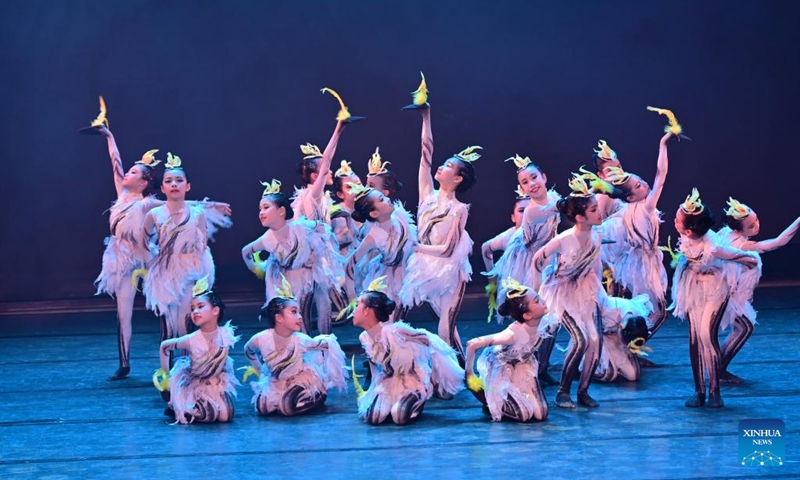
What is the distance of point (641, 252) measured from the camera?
663 centimetres

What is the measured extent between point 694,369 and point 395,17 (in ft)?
14.5

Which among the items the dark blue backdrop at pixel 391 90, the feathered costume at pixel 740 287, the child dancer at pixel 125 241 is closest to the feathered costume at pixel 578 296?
the feathered costume at pixel 740 287

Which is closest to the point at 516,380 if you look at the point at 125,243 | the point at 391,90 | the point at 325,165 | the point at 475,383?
the point at 475,383

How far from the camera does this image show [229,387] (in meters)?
5.66

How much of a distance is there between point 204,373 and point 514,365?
139cm

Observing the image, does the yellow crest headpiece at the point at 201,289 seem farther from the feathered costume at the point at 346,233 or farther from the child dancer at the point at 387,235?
the feathered costume at the point at 346,233

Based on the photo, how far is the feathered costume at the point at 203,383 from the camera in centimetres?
560

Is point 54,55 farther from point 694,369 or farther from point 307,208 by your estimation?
point 694,369

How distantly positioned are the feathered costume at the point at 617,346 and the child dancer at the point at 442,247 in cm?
74

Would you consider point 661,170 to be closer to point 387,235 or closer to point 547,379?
point 547,379

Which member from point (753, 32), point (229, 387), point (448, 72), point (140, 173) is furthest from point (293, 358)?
point (753, 32)

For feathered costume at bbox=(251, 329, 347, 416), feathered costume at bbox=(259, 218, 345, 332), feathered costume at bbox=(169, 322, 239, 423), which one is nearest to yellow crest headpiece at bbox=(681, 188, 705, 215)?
feathered costume at bbox=(251, 329, 347, 416)

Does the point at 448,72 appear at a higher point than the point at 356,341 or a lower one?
higher

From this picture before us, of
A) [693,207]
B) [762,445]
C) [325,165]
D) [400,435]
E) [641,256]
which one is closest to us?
[762,445]
